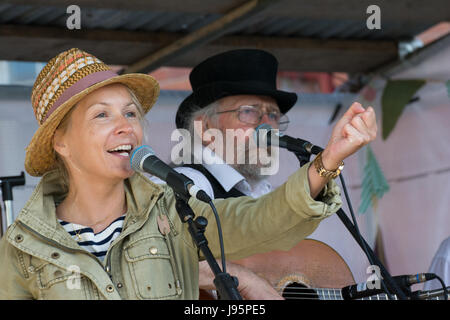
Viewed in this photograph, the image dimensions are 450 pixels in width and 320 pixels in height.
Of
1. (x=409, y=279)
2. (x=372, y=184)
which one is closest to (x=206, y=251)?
(x=409, y=279)

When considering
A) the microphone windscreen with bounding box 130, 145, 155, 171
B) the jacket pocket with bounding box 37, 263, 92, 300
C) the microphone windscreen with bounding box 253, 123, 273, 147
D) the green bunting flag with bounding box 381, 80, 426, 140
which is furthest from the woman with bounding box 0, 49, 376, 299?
the green bunting flag with bounding box 381, 80, 426, 140

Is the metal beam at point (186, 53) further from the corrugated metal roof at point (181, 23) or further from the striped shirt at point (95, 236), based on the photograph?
the striped shirt at point (95, 236)

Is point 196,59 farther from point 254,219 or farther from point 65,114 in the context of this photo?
point 254,219

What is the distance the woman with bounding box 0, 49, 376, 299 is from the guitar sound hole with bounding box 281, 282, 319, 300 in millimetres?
1068

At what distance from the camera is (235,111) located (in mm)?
3723

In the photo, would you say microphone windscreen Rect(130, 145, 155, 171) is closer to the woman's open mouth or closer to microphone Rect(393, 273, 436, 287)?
the woman's open mouth

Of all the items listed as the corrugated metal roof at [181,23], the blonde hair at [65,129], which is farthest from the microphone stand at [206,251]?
the corrugated metal roof at [181,23]

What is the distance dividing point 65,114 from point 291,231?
853 mm

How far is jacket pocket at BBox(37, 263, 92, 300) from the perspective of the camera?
6.96ft

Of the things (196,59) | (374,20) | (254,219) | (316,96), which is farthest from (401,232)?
(254,219)

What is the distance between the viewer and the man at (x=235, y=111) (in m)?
3.62
